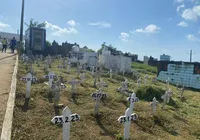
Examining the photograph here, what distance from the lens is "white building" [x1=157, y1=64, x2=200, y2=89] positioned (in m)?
19.4

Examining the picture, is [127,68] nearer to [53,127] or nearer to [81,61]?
[81,61]

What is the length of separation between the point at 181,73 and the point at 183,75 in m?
0.26

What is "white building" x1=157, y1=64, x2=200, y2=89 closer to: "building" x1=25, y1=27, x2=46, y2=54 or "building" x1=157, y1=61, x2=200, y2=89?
"building" x1=157, y1=61, x2=200, y2=89

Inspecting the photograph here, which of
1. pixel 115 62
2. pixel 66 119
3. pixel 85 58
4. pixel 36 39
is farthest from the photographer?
pixel 36 39

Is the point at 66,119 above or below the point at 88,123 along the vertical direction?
above

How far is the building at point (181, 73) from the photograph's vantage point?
765 inches

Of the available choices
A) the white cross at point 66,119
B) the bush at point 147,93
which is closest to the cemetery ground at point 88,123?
the white cross at point 66,119

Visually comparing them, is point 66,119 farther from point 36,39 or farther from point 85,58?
point 36,39

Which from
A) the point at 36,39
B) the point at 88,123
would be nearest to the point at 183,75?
the point at 88,123

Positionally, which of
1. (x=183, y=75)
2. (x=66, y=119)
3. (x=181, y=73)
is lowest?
(x=66, y=119)

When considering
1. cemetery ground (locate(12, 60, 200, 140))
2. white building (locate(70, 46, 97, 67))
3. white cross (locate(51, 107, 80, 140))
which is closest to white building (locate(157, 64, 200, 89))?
white building (locate(70, 46, 97, 67))

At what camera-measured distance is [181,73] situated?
20.4 m

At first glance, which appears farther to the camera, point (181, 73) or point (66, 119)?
point (181, 73)

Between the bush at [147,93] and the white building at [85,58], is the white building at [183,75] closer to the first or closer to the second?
the white building at [85,58]
